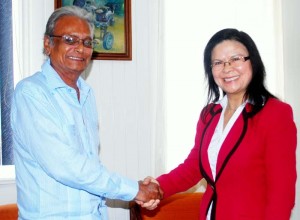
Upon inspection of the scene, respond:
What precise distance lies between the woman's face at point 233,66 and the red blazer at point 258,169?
11 cm

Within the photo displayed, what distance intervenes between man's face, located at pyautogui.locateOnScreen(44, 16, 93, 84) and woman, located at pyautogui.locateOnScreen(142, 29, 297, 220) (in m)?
0.59

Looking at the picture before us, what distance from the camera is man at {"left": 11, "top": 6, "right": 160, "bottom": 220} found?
137 centimetres

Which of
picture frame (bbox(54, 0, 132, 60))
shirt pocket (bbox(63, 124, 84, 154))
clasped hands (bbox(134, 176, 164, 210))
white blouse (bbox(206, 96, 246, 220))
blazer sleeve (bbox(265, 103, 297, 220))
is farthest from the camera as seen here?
picture frame (bbox(54, 0, 132, 60))

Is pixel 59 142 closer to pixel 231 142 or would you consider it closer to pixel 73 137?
pixel 73 137

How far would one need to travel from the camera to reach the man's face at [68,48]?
154 centimetres

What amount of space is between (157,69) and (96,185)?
1250 millimetres

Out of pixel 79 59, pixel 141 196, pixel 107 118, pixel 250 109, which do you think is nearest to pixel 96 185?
pixel 141 196

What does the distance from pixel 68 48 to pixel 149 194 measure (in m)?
0.82

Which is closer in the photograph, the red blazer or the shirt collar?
the red blazer

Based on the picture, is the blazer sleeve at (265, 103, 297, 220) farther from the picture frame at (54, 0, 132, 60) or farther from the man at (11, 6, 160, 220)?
the picture frame at (54, 0, 132, 60)

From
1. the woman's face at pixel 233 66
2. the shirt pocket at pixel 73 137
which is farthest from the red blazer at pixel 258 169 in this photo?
the shirt pocket at pixel 73 137

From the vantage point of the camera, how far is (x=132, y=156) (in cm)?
253

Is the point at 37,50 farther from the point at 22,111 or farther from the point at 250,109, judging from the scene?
the point at 250,109

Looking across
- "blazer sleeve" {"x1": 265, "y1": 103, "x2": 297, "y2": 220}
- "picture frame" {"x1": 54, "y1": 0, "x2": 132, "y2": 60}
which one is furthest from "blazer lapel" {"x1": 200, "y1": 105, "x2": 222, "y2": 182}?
"picture frame" {"x1": 54, "y1": 0, "x2": 132, "y2": 60}
